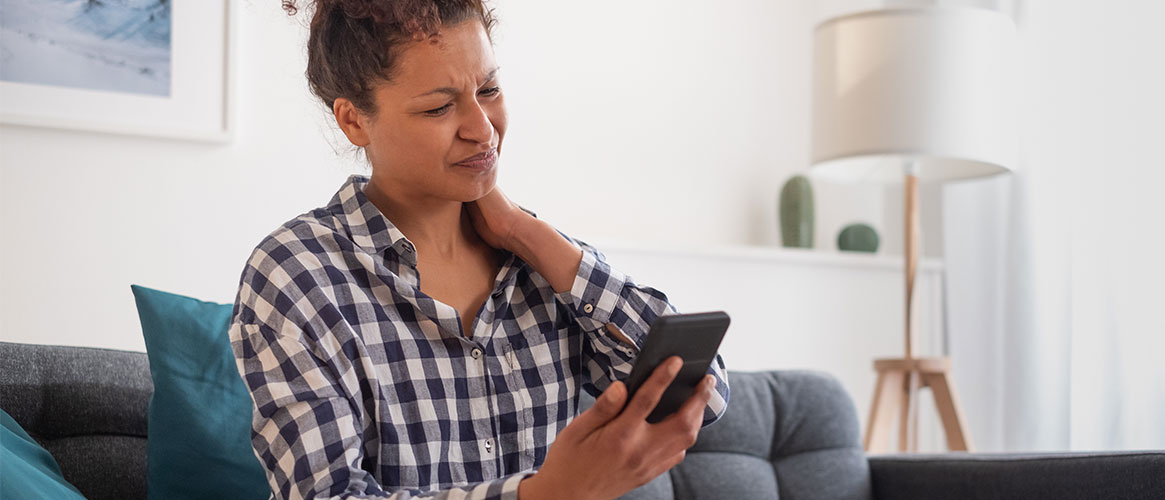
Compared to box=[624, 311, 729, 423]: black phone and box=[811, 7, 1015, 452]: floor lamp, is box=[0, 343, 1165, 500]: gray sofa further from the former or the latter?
box=[624, 311, 729, 423]: black phone

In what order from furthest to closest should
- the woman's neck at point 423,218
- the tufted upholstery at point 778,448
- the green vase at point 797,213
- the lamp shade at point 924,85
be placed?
1. the green vase at point 797,213
2. the lamp shade at point 924,85
3. the tufted upholstery at point 778,448
4. the woman's neck at point 423,218

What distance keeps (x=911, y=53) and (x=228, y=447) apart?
6.01ft

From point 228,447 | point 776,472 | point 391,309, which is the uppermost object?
point 391,309

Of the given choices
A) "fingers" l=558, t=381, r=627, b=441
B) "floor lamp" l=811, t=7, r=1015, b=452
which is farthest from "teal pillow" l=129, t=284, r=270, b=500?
"floor lamp" l=811, t=7, r=1015, b=452

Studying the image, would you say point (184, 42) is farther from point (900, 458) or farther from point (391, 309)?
point (900, 458)

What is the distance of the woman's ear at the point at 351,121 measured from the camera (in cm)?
129

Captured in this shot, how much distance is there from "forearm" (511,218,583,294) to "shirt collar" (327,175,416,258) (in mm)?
144

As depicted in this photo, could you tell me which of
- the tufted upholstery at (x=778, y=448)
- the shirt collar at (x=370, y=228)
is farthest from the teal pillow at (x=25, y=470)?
the tufted upholstery at (x=778, y=448)

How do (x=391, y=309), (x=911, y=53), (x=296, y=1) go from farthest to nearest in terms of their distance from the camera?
(x=911, y=53), (x=296, y=1), (x=391, y=309)

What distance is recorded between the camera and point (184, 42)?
2.21m

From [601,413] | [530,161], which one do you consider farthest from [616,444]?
[530,161]

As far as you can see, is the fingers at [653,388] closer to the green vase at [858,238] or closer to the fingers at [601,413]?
the fingers at [601,413]

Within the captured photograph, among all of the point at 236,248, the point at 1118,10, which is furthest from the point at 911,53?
the point at 236,248

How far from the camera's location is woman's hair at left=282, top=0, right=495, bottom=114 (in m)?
1.21
